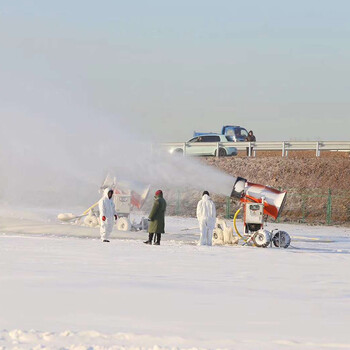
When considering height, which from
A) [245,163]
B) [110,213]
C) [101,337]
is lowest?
[101,337]

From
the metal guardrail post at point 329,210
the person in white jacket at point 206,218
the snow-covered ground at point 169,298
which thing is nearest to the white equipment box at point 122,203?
the person in white jacket at point 206,218

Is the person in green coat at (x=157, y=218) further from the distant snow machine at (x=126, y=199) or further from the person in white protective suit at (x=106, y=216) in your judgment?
the distant snow machine at (x=126, y=199)

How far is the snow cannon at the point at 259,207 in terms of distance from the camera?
2578 centimetres

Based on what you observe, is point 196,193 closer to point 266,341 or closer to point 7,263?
point 7,263

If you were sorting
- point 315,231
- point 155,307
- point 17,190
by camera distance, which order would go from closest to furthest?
point 155,307 < point 315,231 < point 17,190

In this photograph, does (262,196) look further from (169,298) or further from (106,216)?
(169,298)

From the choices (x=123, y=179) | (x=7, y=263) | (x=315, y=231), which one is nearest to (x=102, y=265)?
(x=7, y=263)

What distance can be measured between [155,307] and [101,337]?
7.87ft

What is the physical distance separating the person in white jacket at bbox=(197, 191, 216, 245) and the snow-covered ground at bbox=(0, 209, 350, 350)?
173 cm

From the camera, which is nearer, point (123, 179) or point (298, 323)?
point (298, 323)

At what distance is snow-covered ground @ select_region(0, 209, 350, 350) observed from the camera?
34.7 ft

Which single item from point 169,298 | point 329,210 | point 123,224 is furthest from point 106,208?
point 329,210

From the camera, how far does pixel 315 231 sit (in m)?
38.6

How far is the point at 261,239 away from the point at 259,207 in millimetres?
878
